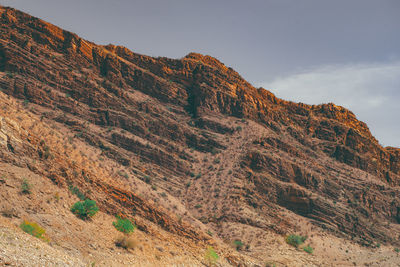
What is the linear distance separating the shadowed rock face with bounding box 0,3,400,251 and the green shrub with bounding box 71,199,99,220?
15.6 ft

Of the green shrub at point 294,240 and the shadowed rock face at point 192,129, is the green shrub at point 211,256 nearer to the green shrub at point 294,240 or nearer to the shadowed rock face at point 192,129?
the shadowed rock face at point 192,129

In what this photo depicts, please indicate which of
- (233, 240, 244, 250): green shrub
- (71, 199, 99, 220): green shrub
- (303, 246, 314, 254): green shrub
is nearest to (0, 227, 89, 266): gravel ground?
(71, 199, 99, 220): green shrub

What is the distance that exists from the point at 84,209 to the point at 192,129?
27744 millimetres

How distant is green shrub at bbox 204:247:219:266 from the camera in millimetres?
17875

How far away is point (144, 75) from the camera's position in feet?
145

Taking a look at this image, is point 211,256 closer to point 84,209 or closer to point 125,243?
point 125,243

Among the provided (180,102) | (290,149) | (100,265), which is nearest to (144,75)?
(180,102)

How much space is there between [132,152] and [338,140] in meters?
40.5

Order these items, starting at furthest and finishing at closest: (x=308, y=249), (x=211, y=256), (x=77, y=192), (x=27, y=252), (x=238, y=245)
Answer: (x=308, y=249), (x=238, y=245), (x=211, y=256), (x=77, y=192), (x=27, y=252)

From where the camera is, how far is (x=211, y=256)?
1838 cm

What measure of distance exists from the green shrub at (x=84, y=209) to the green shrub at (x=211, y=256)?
7129 mm

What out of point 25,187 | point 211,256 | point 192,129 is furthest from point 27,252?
point 192,129

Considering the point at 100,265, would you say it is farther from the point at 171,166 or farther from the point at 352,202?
the point at 352,202

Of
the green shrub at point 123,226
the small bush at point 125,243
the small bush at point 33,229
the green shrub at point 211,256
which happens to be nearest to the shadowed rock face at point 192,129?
the green shrub at point 211,256
